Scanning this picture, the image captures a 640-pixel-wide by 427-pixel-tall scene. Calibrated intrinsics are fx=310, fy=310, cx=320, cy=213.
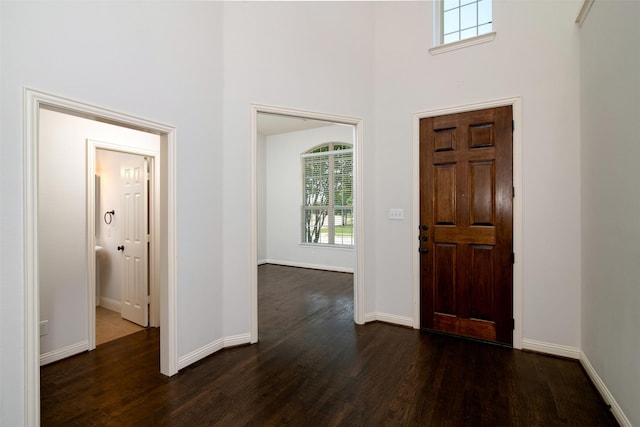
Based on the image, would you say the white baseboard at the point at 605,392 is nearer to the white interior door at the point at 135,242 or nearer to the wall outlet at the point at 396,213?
the wall outlet at the point at 396,213

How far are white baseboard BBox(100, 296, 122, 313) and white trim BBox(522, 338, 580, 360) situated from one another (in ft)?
14.7

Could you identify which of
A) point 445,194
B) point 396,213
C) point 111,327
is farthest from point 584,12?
point 111,327

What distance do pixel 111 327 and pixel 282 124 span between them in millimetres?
4611

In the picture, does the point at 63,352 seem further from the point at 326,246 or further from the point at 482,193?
the point at 326,246

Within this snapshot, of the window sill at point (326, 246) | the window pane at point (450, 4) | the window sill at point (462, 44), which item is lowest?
the window sill at point (326, 246)

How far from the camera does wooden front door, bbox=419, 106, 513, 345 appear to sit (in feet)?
9.48

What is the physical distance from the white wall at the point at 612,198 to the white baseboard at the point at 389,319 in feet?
4.83

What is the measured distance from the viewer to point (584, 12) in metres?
2.41

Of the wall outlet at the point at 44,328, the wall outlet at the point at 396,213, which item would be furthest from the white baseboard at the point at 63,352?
the wall outlet at the point at 396,213

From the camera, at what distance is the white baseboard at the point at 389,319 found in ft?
11.1

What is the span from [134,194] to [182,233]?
1.46 metres

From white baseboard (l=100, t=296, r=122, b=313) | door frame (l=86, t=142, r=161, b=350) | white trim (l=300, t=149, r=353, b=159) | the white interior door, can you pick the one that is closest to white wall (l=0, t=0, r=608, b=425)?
door frame (l=86, t=142, r=161, b=350)

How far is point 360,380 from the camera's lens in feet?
7.63

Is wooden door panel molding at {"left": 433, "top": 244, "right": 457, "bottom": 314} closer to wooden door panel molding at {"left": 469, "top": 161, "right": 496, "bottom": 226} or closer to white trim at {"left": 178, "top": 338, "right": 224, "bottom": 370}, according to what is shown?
wooden door panel molding at {"left": 469, "top": 161, "right": 496, "bottom": 226}
